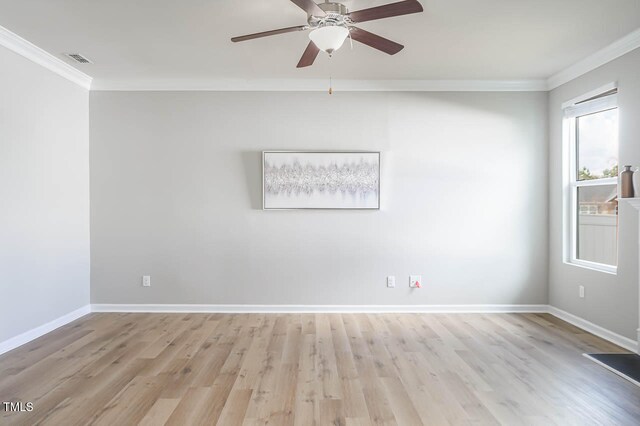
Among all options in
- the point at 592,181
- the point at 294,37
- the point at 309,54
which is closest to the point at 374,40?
the point at 309,54

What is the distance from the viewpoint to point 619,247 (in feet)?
10.7

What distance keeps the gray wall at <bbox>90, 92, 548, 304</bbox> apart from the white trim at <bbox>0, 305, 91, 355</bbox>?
0.25 metres

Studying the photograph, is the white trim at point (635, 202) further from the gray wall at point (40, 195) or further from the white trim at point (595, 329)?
the gray wall at point (40, 195)

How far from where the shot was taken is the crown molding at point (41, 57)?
3.04 meters

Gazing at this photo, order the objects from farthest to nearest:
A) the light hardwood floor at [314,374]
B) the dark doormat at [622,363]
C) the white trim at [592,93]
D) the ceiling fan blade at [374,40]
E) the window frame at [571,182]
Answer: the window frame at [571,182], the white trim at [592,93], the dark doormat at [622,363], the ceiling fan blade at [374,40], the light hardwood floor at [314,374]

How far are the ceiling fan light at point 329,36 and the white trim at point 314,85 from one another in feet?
6.09

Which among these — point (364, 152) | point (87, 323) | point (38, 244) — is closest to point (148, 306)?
point (87, 323)

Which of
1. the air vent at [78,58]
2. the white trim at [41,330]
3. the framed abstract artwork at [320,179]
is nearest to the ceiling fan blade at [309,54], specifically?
the framed abstract artwork at [320,179]

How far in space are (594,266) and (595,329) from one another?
0.59 meters

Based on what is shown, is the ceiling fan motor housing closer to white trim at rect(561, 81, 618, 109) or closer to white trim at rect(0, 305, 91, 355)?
white trim at rect(561, 81, 618, 109)

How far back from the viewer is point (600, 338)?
3377 millimetres

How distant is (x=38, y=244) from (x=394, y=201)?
3520mm

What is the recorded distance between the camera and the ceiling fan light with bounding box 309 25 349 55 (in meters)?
2.23

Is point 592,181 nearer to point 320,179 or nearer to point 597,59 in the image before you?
point 597,59
